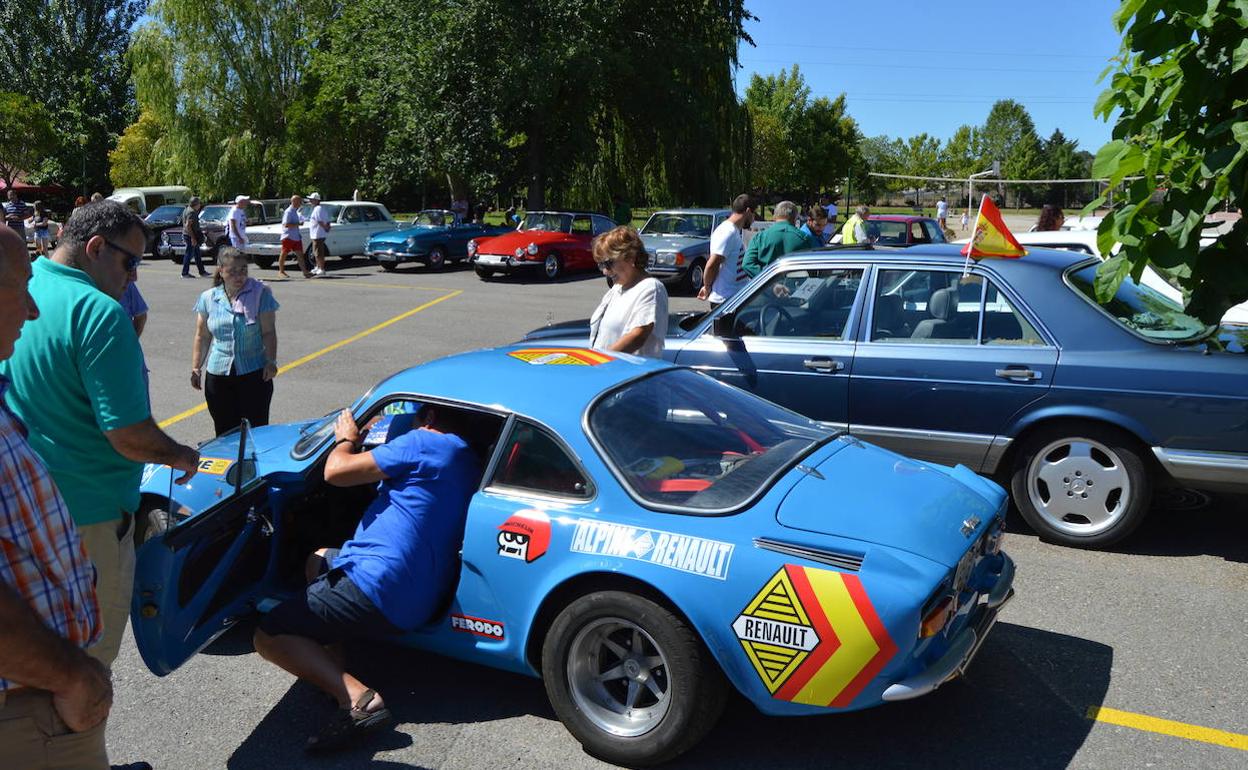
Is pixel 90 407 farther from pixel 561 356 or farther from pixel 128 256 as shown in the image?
pixel 561 356

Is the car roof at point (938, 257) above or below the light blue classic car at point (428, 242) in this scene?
above

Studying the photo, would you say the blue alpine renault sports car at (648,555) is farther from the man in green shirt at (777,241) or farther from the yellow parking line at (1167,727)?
the man in green shirt at (777,241)

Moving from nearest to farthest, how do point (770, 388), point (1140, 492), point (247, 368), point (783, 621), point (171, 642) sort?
point (783, 621) < point (171, 642) < point (1140, 492) < point (247, 368) < point (770, 388)

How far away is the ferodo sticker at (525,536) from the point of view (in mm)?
3631

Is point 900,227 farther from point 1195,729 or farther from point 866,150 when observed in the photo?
point 866,150

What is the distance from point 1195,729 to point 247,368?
5.10m

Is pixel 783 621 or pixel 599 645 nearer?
pixel 783 621

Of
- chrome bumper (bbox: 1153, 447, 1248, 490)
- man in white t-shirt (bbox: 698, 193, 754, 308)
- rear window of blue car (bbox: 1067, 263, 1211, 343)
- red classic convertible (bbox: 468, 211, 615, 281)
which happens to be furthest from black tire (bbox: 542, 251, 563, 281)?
chrome bumper (bbox: 1153, 447, 1248, 490)

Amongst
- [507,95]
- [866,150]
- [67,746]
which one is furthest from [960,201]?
[67,746]

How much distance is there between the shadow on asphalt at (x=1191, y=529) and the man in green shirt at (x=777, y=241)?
14.7 ft

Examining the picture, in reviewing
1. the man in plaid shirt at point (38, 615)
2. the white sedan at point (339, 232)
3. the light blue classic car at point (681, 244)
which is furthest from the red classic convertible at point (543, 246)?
the man in plaid shirt at point (38, 615)

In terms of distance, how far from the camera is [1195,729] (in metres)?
3.75

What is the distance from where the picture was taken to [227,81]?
35.4 m

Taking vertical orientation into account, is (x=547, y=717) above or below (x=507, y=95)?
below
